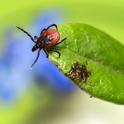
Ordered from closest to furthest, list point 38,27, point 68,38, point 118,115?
1. point 68,38
2. point 118,115
3. point 38,27

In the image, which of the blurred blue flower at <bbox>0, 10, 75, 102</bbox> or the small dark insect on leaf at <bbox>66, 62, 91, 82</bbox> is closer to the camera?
the small dark insect on leaf at <bbox>66, 62, 91, 82</bbox>

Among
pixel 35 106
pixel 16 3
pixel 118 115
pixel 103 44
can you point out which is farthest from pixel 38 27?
pixel 103 44

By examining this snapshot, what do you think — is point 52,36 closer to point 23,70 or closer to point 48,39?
point 48,39

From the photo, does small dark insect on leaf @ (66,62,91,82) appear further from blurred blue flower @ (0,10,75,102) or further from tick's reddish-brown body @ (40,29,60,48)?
blurred blue flower @ (0,10,75,102)

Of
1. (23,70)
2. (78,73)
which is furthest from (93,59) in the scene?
(23,70)

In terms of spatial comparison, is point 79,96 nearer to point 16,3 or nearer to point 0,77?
point 0,77

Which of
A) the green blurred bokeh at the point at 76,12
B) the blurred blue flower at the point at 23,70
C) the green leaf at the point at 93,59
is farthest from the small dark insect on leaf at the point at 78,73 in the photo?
the green blurred bokeh at the point at 76,12

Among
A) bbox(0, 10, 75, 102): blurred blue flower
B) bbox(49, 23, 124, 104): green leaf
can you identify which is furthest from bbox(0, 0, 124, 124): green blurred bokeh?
bbox(49, 23, 124, 104): green leaf
